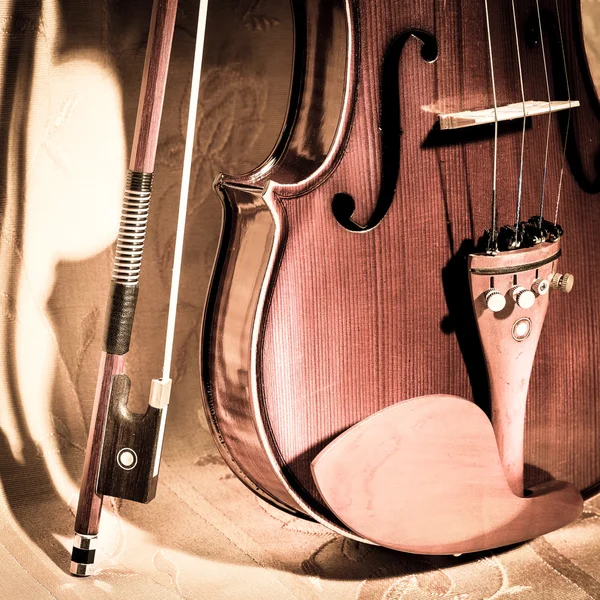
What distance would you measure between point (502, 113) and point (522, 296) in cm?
18

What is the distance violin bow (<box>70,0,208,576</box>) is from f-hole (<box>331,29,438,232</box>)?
155mm

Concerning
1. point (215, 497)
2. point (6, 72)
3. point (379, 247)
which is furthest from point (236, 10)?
point (215, 497)

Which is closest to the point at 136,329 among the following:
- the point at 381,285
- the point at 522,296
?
the point at 381,285

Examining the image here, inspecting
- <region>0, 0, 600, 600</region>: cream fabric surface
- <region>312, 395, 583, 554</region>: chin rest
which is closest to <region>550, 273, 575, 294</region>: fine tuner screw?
<region>312, 395, 583, 554</region>: chin rest

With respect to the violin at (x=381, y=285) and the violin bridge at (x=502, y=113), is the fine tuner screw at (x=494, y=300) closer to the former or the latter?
the violin at (x=381, y=285)

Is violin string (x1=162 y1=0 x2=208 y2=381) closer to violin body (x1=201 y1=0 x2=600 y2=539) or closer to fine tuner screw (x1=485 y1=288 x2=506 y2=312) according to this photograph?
violin body (x1=201 y1=0 x2=600 y2=539)

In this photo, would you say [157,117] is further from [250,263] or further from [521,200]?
[521,200]

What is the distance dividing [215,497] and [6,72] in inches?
20.8

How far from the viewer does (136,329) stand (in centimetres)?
98

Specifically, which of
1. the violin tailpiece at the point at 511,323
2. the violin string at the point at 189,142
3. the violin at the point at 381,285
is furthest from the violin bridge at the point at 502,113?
the violin string at the point at 189,142

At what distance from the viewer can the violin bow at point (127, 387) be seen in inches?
28.8

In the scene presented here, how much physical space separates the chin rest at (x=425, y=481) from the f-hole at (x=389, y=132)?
18 cm

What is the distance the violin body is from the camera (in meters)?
0.71

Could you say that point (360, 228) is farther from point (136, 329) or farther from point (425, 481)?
point (136, 329)
